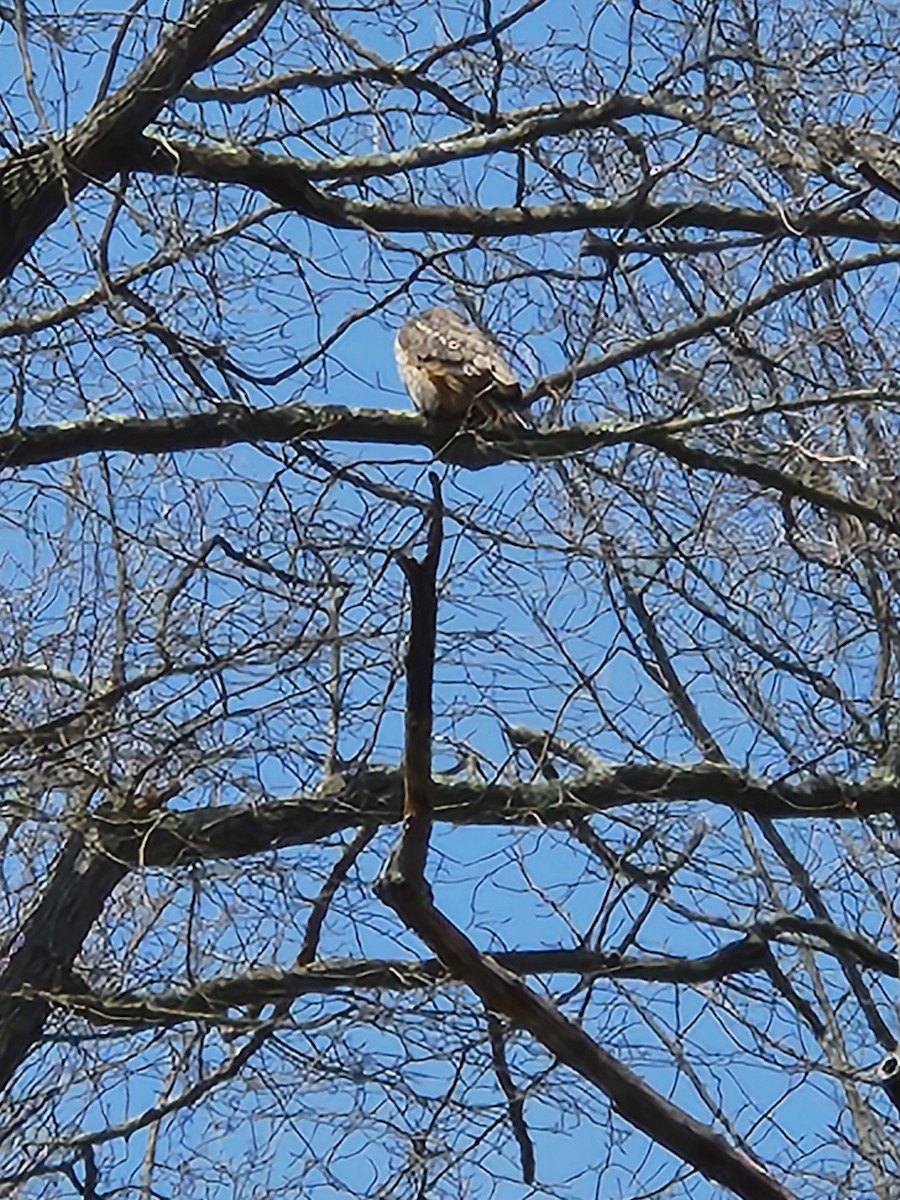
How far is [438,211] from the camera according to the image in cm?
602

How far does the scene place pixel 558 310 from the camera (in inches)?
227

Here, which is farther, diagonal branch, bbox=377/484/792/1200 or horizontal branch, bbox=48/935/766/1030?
horizontal branch, bbox=48/935/766/1030

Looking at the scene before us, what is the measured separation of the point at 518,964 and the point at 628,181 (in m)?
2.35

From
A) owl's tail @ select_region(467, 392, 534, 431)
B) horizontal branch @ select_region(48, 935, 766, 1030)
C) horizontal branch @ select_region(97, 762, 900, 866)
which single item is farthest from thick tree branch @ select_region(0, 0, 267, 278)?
horizontal branch @ select_region(48, 935, 766, 1030)

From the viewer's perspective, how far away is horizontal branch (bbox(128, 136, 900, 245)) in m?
5.93

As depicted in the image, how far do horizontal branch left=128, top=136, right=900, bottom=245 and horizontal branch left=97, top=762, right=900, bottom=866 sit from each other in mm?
1576

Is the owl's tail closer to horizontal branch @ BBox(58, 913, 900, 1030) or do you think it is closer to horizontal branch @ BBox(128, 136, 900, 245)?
horizontal branch @ BBox(128, 136, 900, 245)

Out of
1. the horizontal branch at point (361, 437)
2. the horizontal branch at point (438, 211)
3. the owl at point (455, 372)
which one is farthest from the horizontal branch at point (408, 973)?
the horizontal branch at point (438, 211)

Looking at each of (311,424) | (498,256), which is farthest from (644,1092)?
(498,256)

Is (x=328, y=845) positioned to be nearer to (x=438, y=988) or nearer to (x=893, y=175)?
(x=438, y=988)

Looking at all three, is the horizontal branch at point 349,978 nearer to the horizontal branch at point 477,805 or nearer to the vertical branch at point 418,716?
the horizontal branch at point 477,805

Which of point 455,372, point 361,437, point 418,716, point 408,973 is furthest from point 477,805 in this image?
point 418,716

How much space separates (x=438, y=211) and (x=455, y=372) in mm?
599

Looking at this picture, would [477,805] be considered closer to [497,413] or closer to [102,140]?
[497,413]
